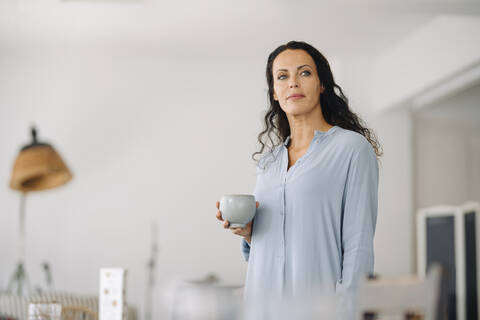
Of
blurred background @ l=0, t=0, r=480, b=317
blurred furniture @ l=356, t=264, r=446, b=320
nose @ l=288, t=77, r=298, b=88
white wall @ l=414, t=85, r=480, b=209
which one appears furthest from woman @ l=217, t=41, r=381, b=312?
white wall @ l=414, t=85, r=480, b=209

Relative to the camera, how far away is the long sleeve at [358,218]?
4.89 ft

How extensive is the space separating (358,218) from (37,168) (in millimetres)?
3332

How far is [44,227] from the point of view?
502cm

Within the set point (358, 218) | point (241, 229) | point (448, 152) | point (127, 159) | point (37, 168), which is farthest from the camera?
point (448, 152)

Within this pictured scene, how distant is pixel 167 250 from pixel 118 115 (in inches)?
46.9

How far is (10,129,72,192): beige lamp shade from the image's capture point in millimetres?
4406

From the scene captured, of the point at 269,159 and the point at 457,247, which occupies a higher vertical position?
the point at 269,159

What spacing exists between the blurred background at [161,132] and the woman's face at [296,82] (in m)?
2.93

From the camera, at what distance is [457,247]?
15.6 feet

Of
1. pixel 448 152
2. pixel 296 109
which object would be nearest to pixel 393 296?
pixel 296 109

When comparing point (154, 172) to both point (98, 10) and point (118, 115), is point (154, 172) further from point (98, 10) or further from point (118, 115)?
point (98, 10)

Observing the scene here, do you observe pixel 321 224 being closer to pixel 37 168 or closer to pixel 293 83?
pixel 293 83

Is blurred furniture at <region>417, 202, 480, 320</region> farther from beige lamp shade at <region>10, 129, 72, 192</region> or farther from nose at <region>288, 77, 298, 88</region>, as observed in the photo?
nose at <region>288, 77, 298, 88</region>

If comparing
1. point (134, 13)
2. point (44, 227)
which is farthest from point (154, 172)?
point (134, 13)
